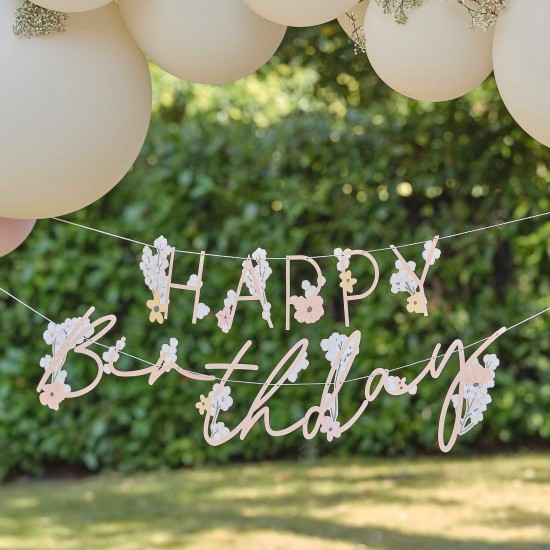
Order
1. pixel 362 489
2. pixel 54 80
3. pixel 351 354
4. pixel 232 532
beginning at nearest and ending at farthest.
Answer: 1. pixel 54 80
2. pixel 351 354
3. pixel 232 532
4. pixel 362 489

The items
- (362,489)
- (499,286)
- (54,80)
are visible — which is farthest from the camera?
(499,286)

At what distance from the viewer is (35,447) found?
529 centimetres

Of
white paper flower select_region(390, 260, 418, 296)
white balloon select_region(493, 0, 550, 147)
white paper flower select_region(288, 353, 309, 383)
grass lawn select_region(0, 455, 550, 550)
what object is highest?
white balloon select_region(493, 0, 550, 147)

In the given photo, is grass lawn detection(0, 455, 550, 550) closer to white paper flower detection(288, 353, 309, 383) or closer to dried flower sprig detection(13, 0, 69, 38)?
white paper flower detection(288, 353, 309, 383)

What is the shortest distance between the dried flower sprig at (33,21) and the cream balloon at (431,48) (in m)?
0.49

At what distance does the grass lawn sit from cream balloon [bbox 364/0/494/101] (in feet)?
9.42

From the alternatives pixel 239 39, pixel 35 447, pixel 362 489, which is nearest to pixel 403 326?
pixel 362 489

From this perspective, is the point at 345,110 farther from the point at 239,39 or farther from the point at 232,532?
the point at 239,39

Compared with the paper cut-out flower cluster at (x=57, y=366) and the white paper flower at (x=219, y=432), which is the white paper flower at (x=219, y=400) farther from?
the paper cut-out flower cluster at (x=57, y=366)

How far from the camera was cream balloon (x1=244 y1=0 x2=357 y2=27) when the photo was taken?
143 centimetres

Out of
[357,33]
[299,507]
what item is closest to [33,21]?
[357,33]

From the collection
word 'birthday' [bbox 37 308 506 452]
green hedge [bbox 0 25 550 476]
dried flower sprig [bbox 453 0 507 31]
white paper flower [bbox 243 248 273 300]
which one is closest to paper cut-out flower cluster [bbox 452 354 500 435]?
word 'birthday' [bbox 37 308 506 452]

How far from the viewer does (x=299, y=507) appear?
462 centimetres

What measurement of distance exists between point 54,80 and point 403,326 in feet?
12.6
